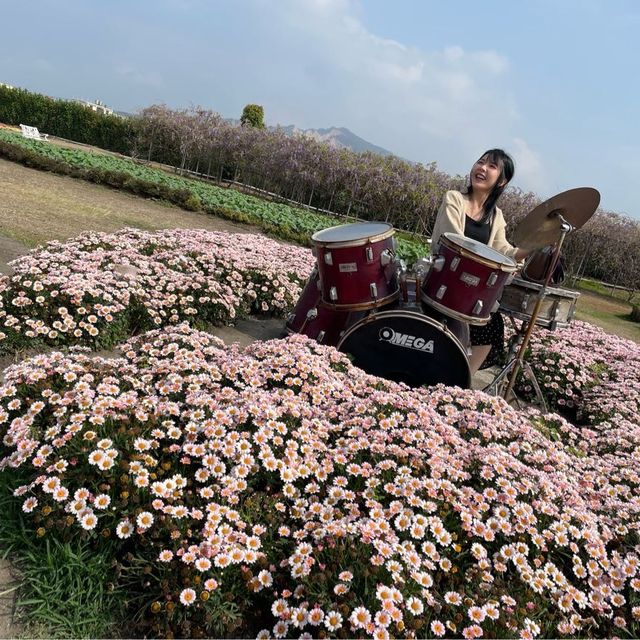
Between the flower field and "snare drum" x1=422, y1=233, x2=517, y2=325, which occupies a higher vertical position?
"snare drum" x1=422, y1=233, x2=517, y2=325

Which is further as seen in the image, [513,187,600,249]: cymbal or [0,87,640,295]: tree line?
[0,87,640,295]: tree line

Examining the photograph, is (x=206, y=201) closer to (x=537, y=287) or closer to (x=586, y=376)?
(x=586, y=376)

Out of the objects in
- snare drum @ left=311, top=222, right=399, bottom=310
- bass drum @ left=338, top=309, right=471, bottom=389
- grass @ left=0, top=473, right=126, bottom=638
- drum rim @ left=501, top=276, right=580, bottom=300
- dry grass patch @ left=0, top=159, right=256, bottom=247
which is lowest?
grass @ left=0, top=473, right=126, bottom=638

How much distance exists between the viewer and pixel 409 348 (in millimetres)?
4211

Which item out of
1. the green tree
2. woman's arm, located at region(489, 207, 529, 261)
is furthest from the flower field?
the green tree

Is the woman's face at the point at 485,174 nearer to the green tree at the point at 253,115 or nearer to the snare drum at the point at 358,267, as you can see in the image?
the snare drum at the point at 358,267

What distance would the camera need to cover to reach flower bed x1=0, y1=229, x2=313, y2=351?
4.21m

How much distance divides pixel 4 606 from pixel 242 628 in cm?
97

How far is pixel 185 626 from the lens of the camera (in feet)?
6.23

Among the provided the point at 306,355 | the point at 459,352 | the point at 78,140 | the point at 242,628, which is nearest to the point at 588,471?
the point at 459,352

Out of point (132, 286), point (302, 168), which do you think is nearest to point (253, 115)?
point (302, 168)

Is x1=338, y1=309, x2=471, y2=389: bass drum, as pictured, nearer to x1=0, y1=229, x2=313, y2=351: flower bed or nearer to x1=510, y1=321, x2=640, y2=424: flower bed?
x1=0, y1=229, x2=313, y2=351: flower bed

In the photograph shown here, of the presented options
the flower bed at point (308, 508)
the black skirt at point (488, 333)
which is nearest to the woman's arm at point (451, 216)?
the black skirt at point (488, 333)

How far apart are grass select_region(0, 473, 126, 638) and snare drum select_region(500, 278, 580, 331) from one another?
12.3ft
